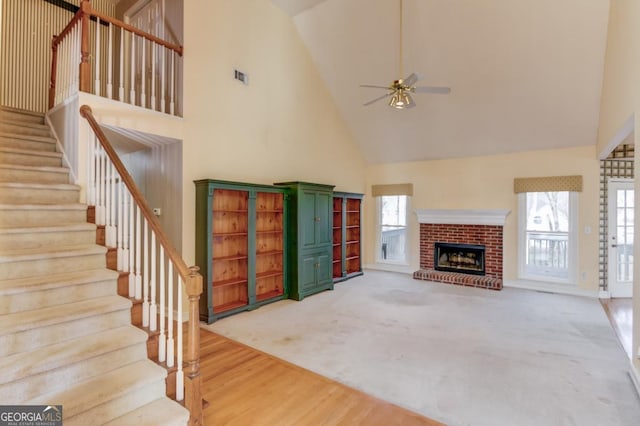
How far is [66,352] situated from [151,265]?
79 cm

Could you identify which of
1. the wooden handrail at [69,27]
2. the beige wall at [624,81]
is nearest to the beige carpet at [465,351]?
the beige wall at [624,81]

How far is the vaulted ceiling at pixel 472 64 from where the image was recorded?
181 inches

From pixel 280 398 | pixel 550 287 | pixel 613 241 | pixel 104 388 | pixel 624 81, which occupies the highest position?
pixel 624 81

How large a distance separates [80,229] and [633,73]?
5419 mm

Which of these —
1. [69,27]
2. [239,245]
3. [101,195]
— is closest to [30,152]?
[101,195]

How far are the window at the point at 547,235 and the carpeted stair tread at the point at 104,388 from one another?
21.8ft

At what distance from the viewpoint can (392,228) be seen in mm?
8172

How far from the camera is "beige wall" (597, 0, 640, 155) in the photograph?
10.1ft

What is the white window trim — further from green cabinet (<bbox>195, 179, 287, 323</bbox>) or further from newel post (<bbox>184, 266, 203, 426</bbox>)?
newel post (<bbox>184, 266, 203, 426</bbox>)

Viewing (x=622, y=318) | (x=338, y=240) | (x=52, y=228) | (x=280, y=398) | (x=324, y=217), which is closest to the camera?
(x=280, y=398)

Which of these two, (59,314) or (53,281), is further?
(53,281)

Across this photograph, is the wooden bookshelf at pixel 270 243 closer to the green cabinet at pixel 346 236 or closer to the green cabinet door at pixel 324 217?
the green cabinet door at pixel 324 217

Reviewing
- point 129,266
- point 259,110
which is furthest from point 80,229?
point 259,110

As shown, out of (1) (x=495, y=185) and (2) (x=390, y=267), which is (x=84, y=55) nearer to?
(2) (x=390, y=267)
